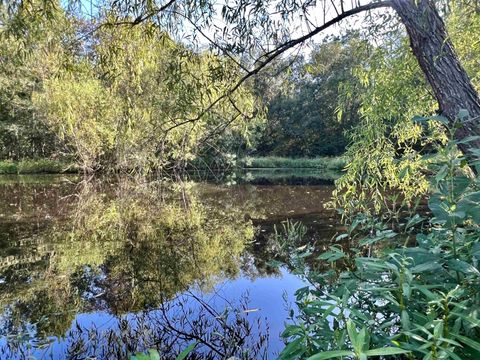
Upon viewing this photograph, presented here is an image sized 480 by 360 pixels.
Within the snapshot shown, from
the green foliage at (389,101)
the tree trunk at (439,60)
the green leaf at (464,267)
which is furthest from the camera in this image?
the green foliage at (389,101)

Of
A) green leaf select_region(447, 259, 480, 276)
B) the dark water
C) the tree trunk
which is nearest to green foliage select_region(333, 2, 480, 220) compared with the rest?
the tree trunk

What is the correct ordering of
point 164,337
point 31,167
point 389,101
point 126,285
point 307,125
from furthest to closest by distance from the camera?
point 307,125
point 31,167
point 126,285
point 389,101
point 164,337

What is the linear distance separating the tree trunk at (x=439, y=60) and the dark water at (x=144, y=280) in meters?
1.20

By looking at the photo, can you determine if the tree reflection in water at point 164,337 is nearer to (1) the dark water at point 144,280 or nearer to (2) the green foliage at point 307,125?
(1) the dark water at point 144,280

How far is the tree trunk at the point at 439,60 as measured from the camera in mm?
1857

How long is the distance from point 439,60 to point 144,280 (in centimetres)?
369

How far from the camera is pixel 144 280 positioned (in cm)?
447

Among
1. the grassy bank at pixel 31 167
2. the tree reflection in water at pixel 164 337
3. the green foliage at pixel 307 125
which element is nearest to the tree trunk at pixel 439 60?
the tree reflection in water at pixel 164 337

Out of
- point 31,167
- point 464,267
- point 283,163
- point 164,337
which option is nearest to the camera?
point 464,267

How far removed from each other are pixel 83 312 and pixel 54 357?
2.73 feet

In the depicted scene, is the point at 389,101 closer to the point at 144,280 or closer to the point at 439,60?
the point at 439,60

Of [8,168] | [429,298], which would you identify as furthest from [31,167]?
[429,298]

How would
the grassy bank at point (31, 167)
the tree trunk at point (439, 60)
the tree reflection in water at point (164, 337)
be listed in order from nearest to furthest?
the tree trunk at point (439, 60) < the tree reflection in water at point (164, 337) < the grassy bank at point (31, 167)

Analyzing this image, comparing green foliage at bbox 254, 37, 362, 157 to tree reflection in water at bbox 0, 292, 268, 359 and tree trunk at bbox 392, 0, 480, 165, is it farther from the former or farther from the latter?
tree trunk at bbox 392, 0, 480, 165
